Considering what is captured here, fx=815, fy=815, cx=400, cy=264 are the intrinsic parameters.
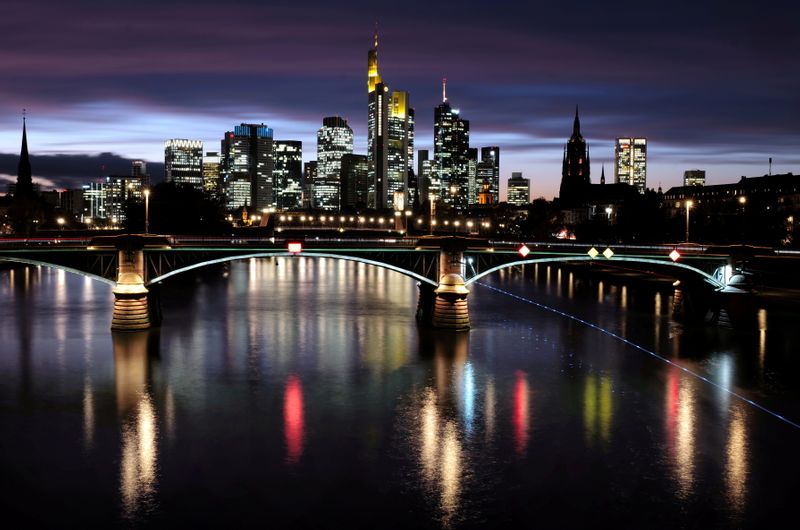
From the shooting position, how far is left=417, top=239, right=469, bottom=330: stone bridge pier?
66.3 metres

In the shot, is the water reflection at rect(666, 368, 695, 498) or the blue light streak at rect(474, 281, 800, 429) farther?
the blue light streak at rect(474, 281, 800, 429)

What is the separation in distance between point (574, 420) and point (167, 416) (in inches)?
807

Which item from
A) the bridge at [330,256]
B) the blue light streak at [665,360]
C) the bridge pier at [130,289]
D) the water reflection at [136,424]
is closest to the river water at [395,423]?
the water reflection at [136,424]

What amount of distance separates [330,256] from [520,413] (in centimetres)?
2726

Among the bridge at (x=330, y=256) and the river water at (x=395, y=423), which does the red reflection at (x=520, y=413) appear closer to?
the river water at (x=395, y=423)

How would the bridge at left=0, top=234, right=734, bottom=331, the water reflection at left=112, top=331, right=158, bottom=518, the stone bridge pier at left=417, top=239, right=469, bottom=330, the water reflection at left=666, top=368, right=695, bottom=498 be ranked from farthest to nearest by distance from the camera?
the stone bridge pier at left=417, top=239, right=469, bottom=330 → the bridge at left=0, top=234, right=734, bottom=331 → the water reflection at left=666, top=368, right=695, bottom=498 → the water reflection at left=112, top=331, right=158, bottom=518

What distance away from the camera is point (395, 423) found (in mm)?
40219

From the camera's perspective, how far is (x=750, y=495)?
103 ft

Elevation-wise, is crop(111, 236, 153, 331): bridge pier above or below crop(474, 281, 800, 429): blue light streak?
above

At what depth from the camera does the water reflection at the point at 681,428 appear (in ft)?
109

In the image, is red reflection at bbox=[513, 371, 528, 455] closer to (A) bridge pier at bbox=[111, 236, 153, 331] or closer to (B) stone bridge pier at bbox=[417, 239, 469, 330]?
(B) stone bridge pier at bbox=[417, 239, 469, 330]

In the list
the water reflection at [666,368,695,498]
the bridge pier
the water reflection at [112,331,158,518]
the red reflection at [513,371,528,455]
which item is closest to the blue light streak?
the water reflection at [666,368,695,498]

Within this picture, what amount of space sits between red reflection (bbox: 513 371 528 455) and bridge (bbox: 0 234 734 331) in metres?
16.6

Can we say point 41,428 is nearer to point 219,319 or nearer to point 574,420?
point 574,420
